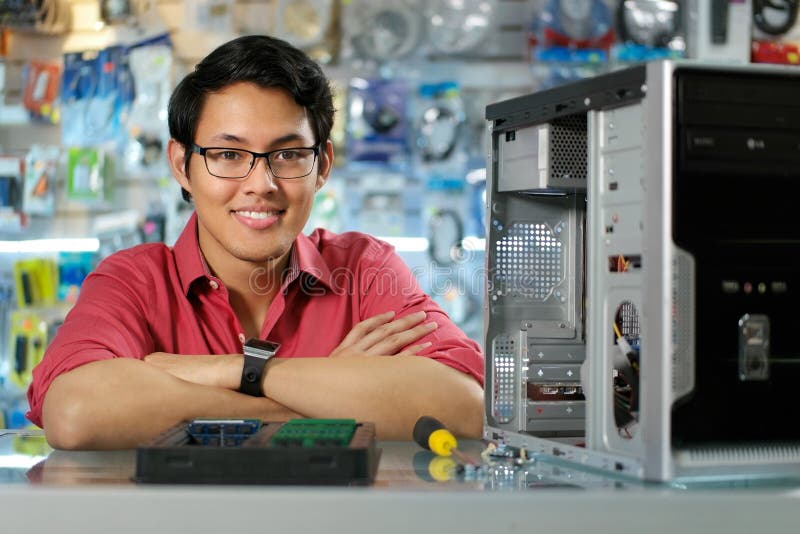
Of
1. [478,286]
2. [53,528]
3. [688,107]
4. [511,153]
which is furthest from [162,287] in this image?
[478,286]

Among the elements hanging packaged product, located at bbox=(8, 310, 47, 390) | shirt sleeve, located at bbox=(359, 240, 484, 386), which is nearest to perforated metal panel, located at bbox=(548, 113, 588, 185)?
shirt sleeve, located at bbox=(359, 240, 484, 386)

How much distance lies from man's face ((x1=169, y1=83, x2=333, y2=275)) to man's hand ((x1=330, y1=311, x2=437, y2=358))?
27 cm

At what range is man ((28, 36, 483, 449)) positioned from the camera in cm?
161

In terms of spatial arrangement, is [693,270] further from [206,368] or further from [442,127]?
[442,127]

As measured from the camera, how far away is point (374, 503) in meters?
0.91

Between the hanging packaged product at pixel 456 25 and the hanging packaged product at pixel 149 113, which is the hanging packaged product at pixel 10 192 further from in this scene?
the hanging packaged product at pixel 456 25

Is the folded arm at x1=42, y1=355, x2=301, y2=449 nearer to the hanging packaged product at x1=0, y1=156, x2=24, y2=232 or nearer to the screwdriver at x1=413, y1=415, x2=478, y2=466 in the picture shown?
the screwdriver at x1=413, y1=415, x2=478, y2=466

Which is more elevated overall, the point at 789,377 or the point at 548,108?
the point at 548,108

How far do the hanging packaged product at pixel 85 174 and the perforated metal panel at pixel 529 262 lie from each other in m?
2.80

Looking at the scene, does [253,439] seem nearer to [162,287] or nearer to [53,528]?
[53,528]

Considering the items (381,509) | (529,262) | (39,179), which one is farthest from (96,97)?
(381,509)

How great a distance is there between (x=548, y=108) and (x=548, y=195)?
19cm

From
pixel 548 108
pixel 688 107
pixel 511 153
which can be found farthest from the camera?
pixel 511 153

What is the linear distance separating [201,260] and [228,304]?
4.6 inches
